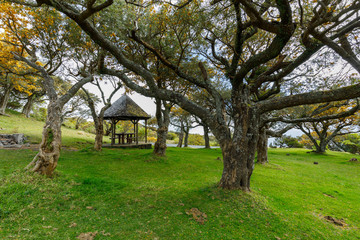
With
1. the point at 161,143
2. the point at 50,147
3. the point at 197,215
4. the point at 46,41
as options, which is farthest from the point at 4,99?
the point at 197,215

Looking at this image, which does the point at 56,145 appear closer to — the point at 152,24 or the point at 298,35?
the point at 152,24

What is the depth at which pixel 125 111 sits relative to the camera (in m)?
16.2

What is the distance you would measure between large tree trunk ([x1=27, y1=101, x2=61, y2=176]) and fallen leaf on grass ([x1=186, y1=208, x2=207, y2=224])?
4827 millimetres

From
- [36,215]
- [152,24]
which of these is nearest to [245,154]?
[36,215]

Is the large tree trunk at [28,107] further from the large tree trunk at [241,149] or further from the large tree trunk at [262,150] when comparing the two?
the large tree trunk at [262,150]

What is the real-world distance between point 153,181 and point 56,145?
3.76 metres

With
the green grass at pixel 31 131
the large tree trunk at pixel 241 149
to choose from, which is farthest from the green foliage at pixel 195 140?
the large tree trunk at pixel 241 149

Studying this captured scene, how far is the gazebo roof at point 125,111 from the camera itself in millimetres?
15968

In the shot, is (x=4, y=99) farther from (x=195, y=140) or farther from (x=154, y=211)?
(x=195, y=140)

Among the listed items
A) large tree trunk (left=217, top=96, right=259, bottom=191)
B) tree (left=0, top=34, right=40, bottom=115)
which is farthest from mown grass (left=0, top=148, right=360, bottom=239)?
tree (left=0, top=34, right=40, bottom=115)

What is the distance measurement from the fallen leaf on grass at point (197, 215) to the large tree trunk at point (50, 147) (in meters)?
4.83

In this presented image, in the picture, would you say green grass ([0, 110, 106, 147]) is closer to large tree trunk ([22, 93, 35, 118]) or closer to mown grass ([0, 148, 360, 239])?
large tree trunk ([22, 93, 35, 118])

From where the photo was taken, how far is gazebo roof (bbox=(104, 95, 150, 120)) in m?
16.0

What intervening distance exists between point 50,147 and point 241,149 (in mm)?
6482
